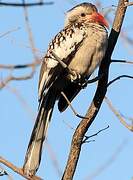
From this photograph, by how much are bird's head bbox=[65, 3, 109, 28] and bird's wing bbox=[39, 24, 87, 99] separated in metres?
0.14

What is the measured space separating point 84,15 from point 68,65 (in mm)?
621

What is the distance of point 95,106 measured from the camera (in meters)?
3.00

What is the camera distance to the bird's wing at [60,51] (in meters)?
3.58

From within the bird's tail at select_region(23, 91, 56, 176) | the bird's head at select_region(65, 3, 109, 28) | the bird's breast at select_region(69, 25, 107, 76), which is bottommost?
the bird's tail at select_region(23, 91, 56, 176)

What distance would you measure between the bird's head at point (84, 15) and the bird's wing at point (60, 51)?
137 mm

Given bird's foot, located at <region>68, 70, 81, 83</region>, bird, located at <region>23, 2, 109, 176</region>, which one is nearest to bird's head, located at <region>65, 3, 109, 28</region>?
bird, located at <region>23, 2, 109, 176</region>

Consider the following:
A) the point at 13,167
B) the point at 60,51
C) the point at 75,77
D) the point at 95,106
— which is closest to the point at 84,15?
the point at 60,51

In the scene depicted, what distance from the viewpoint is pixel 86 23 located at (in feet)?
12.9

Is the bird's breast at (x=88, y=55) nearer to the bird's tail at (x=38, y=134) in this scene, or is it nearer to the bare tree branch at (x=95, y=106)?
the bird's tail at (x=38, y=134)

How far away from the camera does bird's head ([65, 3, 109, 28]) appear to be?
396 centimetres

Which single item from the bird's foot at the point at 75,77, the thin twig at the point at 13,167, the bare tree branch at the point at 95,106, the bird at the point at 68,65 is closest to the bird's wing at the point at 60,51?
the bird at the point at 68,65

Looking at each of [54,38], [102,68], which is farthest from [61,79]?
[102,68]

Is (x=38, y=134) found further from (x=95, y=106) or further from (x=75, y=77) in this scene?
(x=95, y=106)

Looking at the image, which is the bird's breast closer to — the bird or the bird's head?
the bird
